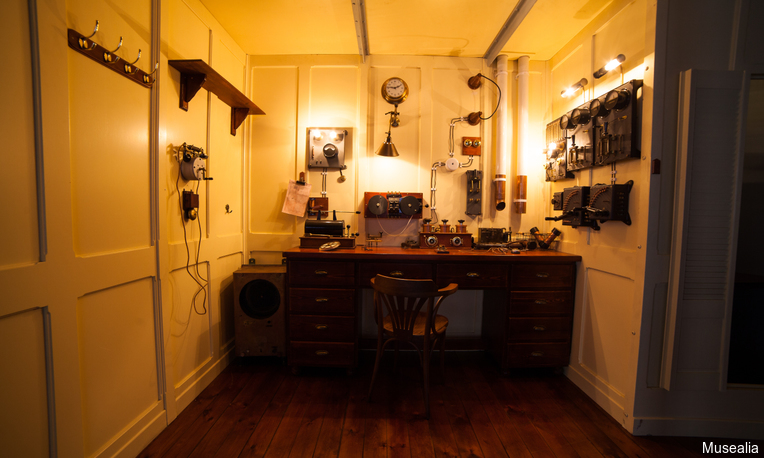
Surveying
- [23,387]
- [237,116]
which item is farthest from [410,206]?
[23,387]

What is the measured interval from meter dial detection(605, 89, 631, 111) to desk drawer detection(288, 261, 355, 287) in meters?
2.23

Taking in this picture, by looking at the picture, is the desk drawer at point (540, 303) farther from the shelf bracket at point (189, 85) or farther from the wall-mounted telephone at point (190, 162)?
the shelf bracket at point (189, 85)

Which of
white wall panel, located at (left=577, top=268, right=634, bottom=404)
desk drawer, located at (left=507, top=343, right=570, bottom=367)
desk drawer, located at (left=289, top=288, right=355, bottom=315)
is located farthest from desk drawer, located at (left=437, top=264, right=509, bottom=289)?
desk drawer, located at (left=289, top=288, right=355, bottom=315)

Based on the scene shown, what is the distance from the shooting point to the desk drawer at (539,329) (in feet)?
8.01

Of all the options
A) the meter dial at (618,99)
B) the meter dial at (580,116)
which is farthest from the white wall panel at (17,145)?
the meter dial at (580,116)

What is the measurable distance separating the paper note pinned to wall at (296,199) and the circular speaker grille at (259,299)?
0.79 metres

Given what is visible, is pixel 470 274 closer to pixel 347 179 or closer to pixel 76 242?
pixel 347 179

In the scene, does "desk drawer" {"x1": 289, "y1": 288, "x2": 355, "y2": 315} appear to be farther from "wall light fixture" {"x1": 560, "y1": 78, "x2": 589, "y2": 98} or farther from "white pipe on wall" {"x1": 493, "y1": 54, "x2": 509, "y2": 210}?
"wall light fixture" {"x1": 560, "y1": 78, "x2": 589, "y2": 98}

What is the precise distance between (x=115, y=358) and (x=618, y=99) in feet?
11.4

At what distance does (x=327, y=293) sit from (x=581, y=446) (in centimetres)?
200

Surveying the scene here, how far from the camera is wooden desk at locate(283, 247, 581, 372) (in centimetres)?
241

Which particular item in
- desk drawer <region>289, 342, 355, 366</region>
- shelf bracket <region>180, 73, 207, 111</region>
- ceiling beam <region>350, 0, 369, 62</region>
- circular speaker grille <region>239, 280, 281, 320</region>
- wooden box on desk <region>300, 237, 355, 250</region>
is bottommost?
desk drawer <region>289, 342, 355, 366</region>

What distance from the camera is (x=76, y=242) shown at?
136 centimetres

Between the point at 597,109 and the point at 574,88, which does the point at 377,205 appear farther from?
the point at 574,88
